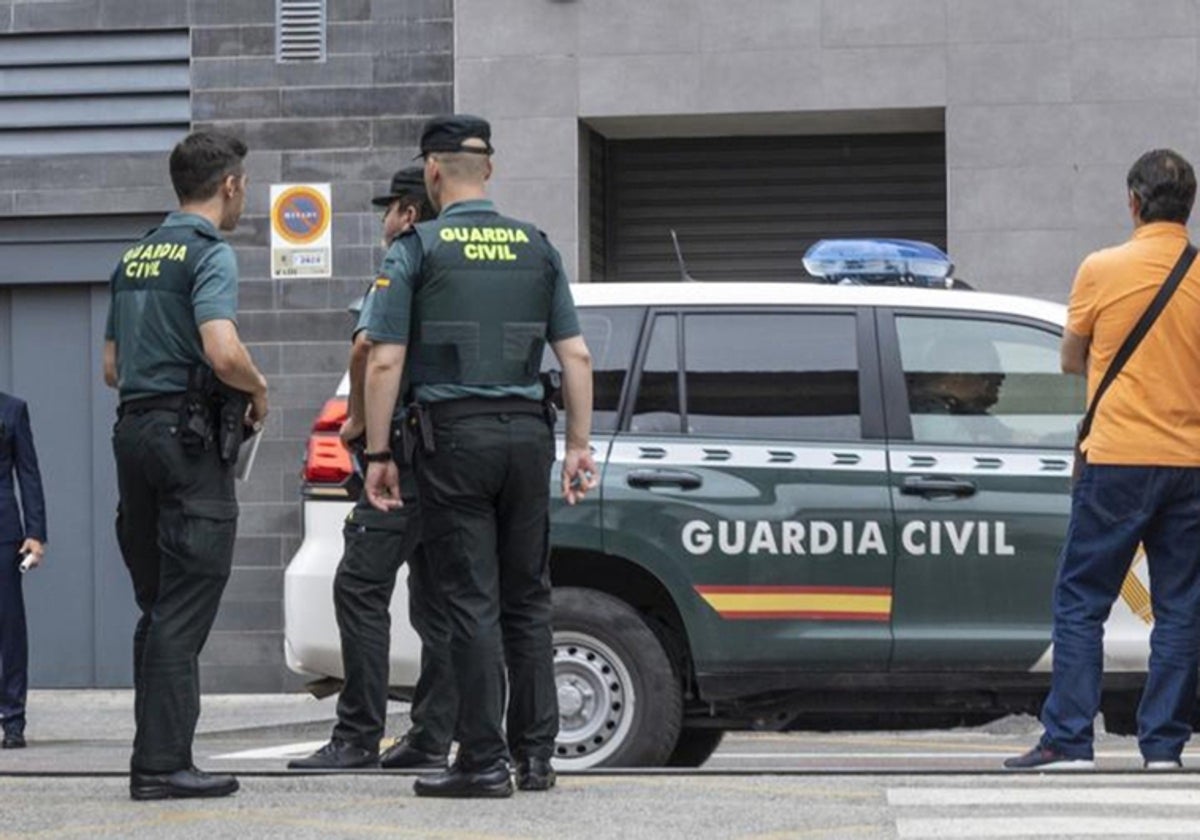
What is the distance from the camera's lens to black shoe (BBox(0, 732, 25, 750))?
13.1m

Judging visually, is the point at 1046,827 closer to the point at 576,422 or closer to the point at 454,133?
the point at 576,422

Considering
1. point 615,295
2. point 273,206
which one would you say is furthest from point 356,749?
point 273,206

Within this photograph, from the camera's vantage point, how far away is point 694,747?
10.8 m

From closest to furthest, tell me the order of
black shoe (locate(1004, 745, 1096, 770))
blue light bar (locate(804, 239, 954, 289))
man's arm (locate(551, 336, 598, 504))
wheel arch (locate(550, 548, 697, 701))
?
man's arm (locate(551, 336, 598, 504))
black shoe (locate(1004, 745, 1096, 770))
wheel arch (locate(550, 548, 697, 701))
blue light bar (locate(804, 239, 954, 289))

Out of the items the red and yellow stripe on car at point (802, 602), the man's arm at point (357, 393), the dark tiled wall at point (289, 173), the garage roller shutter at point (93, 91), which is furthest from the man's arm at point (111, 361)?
the garage roller shutter at point (93, 91)

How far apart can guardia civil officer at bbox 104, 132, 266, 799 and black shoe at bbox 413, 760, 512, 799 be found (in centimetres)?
59

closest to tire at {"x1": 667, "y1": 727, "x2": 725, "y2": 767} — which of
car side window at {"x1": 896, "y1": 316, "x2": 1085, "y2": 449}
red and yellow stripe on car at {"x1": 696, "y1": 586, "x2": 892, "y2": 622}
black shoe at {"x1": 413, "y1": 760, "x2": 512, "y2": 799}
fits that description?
red and yellow stripe on car at {"x1": 696, "y1": 586, "x2": 892, "y2": 622}

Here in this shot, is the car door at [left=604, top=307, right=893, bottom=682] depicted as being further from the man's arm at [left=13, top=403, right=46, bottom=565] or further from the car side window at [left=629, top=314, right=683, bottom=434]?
the man's arm at [left=13, top=403, right=46, bottom=565]

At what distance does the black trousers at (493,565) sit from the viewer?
773 cm

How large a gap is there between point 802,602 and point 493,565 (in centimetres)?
209

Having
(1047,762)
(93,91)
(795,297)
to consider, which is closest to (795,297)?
(795,297)

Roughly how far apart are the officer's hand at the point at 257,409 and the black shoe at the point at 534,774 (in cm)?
122

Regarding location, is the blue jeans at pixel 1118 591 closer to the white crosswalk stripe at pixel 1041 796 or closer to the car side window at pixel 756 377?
the white crosswalk stripe at pixel 1041 796

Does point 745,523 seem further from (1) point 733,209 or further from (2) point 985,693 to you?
(1) point 733,209
